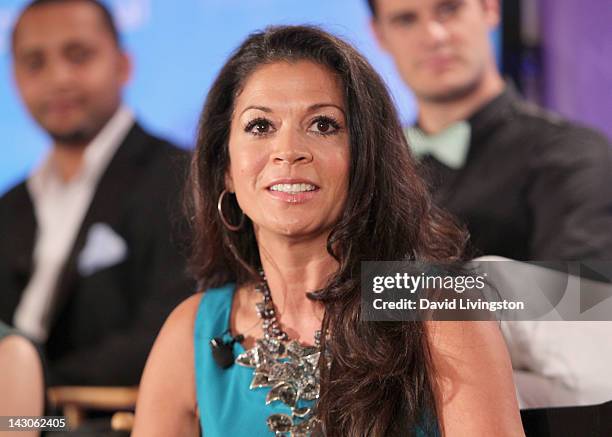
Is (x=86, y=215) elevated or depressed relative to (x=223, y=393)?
elevated

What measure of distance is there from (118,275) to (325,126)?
3.91ft

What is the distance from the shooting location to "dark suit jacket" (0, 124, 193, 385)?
97.2 inches

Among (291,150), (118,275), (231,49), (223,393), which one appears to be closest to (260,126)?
(291,150)

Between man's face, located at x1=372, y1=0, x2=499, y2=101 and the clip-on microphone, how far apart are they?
1.12 metres

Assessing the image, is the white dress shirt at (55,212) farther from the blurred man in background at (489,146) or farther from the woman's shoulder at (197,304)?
the woman's shoulder at (197,304)

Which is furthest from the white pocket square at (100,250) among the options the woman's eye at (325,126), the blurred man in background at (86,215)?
the woman's eye at (325,126)

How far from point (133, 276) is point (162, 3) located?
0.82m

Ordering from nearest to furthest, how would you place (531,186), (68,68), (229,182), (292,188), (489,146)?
(292,188) < (229,182) < (531,186) < (489,146) < (68,68)

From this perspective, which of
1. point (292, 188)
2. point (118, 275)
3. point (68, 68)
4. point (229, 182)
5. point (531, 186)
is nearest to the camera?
point (292, 188)

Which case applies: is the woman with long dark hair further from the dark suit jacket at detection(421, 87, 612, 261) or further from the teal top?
the dark suit jacket at detection(421, 87, 612, 261)

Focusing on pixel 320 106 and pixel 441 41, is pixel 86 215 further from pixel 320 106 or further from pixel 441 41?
pixel 320 106

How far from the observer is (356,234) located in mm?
1522

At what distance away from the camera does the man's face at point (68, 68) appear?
8.72ft

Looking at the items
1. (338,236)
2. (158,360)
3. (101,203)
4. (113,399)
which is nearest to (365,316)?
(338,236)
